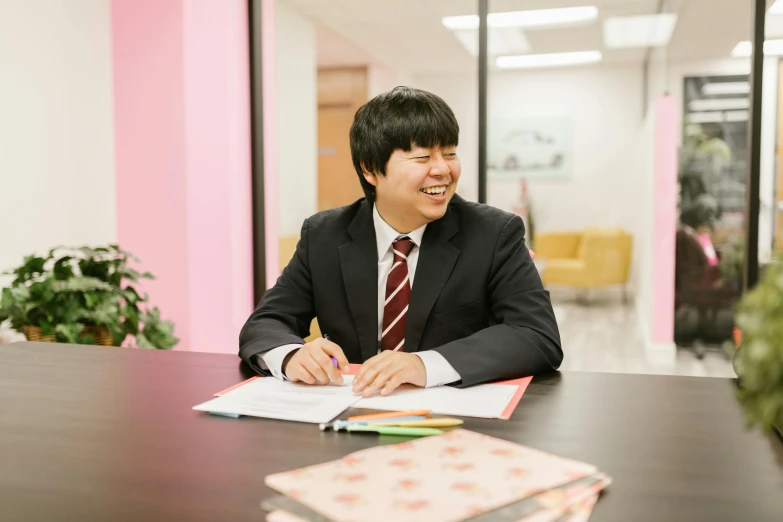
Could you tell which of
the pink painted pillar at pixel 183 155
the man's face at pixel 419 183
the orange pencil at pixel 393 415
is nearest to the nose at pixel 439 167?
the man's face at pixel 419 183

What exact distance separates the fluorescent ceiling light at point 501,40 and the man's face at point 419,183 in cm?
266

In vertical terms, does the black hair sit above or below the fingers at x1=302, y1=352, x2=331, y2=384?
above

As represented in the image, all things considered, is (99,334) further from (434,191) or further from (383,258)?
(434,191)

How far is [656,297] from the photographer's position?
468 cm

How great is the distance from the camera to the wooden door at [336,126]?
4.67 m

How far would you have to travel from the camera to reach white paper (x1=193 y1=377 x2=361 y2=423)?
3.74 feet

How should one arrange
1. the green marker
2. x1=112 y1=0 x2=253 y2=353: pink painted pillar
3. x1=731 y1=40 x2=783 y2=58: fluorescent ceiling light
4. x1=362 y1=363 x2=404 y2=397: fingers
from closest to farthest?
the green marker
x1=362 y1=363 x2=404 y2=397: fingers
x1=731 y1=40 x2=783 y2=58: fluorescent ceiling light
x1=112 y1=0 x2=253 y2=353: pink painted pillar

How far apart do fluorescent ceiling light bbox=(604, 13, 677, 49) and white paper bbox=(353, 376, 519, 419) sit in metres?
3.70

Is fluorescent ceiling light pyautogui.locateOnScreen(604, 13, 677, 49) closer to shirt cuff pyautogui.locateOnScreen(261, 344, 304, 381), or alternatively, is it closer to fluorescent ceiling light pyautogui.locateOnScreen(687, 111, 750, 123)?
fluorescent ceiling light pyautogui.locateOnScreen(687, 111, 750, 123)

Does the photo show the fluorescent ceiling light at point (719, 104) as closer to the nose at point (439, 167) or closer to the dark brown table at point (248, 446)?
the nose at point (439, 167)

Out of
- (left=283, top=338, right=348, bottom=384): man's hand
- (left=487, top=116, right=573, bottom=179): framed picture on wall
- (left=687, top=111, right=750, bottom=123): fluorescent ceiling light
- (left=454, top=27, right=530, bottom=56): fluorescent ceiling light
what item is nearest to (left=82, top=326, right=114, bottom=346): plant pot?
(left=283, top=338, right=348, bottom=384): man's hand

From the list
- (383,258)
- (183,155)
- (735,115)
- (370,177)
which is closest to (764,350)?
(383,258)

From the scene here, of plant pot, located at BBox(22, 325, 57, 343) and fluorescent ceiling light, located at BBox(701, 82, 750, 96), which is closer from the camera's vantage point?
plant pot, located at BBox(22, 325, 57, 343)

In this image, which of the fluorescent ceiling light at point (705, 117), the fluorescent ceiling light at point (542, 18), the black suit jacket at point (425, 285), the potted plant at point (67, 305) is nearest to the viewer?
the black suit jacket at point (425, 285)
